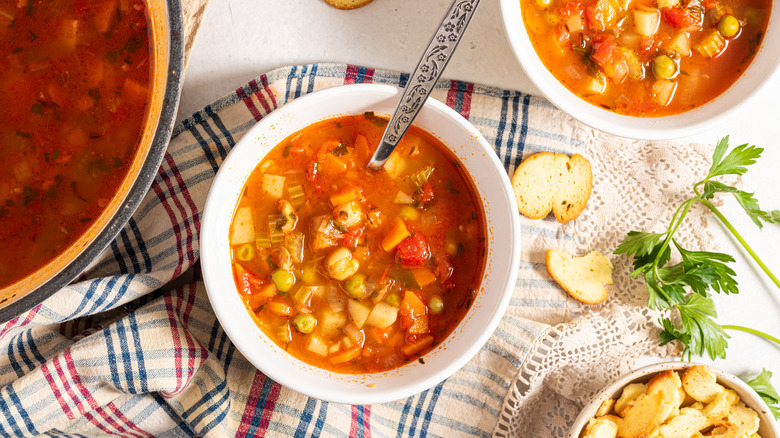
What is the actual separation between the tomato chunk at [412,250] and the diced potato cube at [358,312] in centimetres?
27

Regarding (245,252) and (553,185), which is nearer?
(245,252)

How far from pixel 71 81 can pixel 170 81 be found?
0.53 m

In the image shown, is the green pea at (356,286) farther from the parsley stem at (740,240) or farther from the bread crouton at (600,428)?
the parsley stem at (740,240)

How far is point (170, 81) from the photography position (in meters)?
2.14

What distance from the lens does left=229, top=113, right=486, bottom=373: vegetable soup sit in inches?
110

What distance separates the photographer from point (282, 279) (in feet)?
9.09

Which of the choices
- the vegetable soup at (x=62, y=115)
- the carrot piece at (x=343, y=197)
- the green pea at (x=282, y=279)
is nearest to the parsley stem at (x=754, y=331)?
the carrot piece at (x=343, y=197)

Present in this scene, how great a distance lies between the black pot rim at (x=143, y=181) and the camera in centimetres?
212

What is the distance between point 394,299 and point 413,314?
0.38 feet

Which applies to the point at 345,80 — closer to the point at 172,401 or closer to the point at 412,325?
the point at 412,325

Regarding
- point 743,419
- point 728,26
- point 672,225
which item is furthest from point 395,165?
point 743,419

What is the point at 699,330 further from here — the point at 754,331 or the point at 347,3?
the point at 347,3

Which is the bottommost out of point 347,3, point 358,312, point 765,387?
point 765,387

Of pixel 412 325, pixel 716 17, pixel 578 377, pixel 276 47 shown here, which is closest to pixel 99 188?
pixel 276 47
